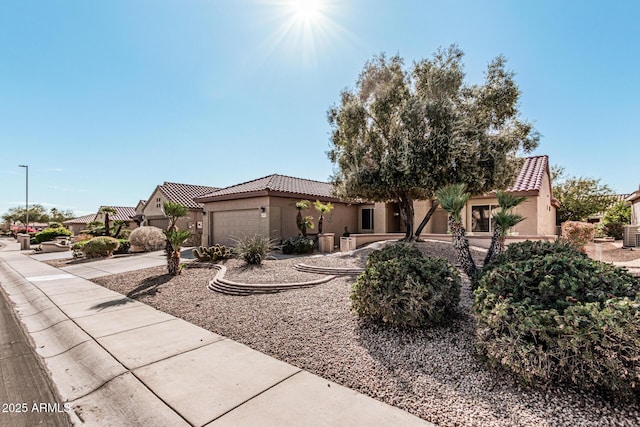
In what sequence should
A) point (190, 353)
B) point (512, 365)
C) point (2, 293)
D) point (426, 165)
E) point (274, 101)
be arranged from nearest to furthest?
point (512, 365) → point (190, 353) → point (2, 293) → point (426, 165) → point (274, 101)

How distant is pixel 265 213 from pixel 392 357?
12.0m

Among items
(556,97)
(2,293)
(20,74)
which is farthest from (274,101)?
(556,97)

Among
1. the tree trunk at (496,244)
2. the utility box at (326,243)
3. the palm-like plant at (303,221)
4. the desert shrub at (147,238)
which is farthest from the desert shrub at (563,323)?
the desert shrub at (147,238)

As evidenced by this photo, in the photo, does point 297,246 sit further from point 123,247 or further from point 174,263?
point 123,247

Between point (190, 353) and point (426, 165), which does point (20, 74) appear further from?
point (426, 165)

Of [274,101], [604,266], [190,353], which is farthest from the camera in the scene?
[274,101]

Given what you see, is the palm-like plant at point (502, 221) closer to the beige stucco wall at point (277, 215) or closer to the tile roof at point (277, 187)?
the tile roof at point (277, 187)

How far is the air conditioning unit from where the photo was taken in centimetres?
1433

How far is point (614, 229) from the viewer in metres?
21.2

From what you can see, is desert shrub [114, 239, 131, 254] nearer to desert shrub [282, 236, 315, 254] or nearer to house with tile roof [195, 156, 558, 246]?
house with tile roof [195, 156, 558, 246]

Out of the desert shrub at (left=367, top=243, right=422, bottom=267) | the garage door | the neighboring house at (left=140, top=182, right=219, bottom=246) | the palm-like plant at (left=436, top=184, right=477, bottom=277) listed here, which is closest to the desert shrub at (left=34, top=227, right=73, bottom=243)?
the neighboring house at (left=140, top=182, right=219, bottom=246)

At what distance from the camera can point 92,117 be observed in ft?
47.9

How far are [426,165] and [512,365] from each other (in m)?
8.39

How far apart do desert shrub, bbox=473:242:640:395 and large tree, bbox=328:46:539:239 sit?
22.9 feet
